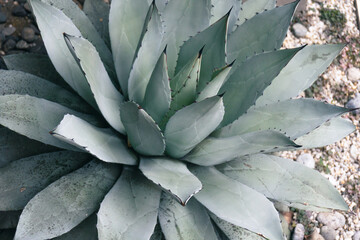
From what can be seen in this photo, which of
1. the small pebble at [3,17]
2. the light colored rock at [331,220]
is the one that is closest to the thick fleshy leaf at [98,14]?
the small pebble at [3,17]

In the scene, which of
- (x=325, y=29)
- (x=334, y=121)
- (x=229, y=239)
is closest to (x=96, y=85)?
(x=229, y=239)

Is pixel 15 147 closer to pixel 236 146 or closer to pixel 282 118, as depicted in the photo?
pixel 236 146

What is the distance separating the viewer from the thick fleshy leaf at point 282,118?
126 centimetres

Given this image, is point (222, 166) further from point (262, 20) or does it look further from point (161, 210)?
point (262, 20)

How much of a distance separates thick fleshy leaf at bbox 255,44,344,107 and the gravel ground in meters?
0.62

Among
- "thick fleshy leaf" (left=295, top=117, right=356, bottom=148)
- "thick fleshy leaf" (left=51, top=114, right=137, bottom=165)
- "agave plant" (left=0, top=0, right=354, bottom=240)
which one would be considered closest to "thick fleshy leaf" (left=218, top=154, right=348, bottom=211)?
"agave plant" (left=0, top=0, right=354, bottom=240)

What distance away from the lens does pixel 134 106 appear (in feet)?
3.47

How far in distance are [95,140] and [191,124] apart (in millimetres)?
250

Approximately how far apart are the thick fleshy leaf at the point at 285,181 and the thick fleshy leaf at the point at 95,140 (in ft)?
1.04

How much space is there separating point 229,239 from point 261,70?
536 mm

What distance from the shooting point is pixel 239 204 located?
3.84 feet

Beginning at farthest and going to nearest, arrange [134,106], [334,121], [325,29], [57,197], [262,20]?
[325,29] < [334,121] < [262,20] < [57,197] < [134,106]

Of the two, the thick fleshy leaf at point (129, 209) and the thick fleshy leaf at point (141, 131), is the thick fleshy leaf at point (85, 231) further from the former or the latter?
the thick fleshy leaf at point (141, 131)

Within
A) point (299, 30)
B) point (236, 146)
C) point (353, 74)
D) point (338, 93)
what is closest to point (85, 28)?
point (236, 146)
